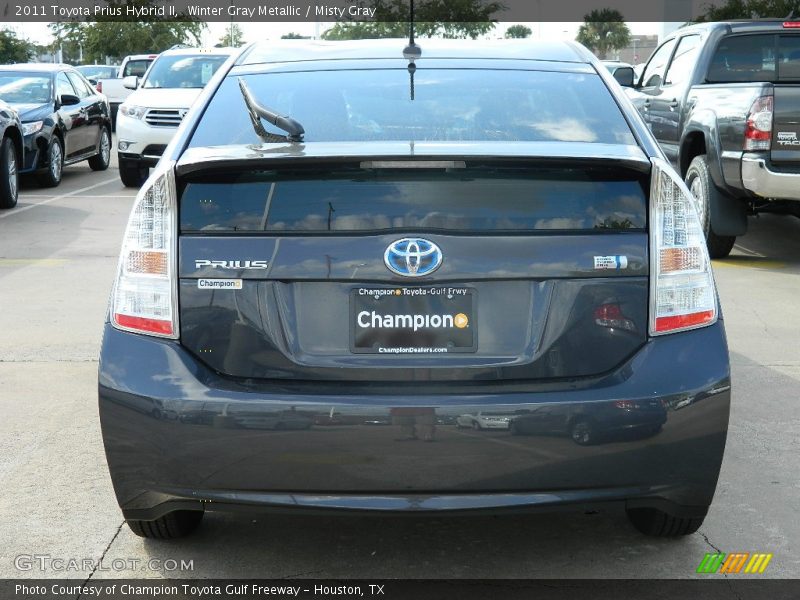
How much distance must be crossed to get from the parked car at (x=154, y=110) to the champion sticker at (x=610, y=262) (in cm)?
1290

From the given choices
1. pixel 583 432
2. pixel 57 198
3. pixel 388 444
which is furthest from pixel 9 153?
pixel 583 432

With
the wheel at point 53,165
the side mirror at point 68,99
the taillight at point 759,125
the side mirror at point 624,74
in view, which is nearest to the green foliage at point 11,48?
the side mirror at point 68,99

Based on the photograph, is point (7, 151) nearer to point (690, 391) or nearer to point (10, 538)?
point (10, 538)

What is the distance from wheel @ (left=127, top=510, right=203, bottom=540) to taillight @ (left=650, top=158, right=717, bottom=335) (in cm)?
166

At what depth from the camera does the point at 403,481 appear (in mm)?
3365

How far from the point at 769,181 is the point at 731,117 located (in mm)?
685

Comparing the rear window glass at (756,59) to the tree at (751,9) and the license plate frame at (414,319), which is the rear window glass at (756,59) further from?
the tree at (751,9)

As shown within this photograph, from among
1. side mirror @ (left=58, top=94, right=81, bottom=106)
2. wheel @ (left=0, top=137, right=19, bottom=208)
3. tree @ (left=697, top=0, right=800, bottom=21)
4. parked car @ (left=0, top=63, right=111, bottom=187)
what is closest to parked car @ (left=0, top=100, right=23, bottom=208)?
wheel @ (left=0, top=137, right=19, bottom=208)

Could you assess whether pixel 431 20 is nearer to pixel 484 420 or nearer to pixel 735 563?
pixel 735 563

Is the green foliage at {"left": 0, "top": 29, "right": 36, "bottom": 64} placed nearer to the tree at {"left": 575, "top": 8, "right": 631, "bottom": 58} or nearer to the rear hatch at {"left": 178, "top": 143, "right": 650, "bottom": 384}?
the tree at {"left": 575, "top": 8, "right": 631, "bottom": 58}

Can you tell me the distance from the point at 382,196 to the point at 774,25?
823 centimetres

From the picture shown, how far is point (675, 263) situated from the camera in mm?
3562

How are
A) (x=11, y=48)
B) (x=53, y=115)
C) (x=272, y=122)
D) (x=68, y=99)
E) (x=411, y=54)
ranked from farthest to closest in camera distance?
(x=11, y=48)
(x=68, y=99)
(x=53, y=115)
(x=411, y=54)
(x=272, y=122)

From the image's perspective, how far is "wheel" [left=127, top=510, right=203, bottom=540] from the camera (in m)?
3.96
